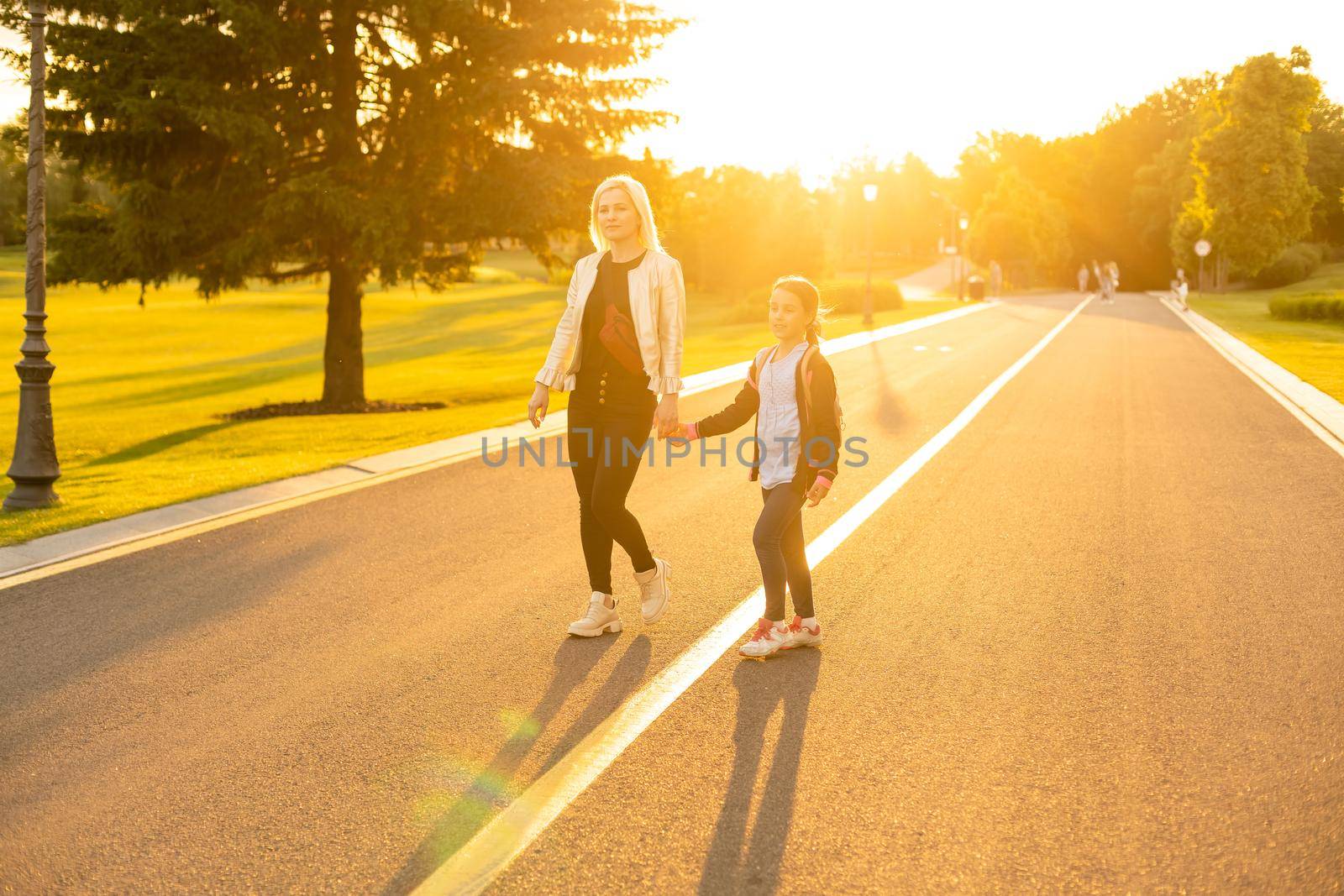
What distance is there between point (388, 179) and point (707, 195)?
53666 millimetres

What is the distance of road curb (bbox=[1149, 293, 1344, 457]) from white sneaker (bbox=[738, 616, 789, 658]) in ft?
27.0

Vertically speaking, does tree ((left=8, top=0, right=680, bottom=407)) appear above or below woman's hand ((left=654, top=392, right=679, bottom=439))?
above

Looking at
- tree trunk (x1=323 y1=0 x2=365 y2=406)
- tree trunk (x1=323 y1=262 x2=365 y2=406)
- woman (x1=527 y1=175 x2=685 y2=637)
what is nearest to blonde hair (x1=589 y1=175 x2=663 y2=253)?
woman (x1=527 y1=175 x2=685 y2=637)

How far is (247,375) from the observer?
33469 millimetres

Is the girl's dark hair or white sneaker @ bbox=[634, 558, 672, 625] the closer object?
the girl's dark hair

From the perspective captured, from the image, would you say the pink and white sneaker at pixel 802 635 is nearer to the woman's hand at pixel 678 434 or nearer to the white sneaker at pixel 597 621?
the white sneaker at pixel 597 621

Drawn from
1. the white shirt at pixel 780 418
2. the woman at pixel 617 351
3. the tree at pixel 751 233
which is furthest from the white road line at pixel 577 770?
the tree at pixel 751 233

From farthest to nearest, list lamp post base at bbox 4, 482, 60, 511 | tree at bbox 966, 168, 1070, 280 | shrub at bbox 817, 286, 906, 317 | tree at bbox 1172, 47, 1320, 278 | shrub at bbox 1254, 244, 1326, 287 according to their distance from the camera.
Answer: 1. tree at bbox 966, 168, 1070, 280
2. shrub at bbox 1254, 244, 1326, 287
3. tree at bbox 1172, 47, 1320, 278
4. shrub at bbox 817, 286, 906, 317
5. lamp post base at bbox 4, 482, 60, 511

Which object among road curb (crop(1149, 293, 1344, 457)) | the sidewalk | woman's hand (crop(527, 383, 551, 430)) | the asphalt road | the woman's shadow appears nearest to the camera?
the woman's shadow

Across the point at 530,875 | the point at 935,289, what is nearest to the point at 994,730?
the point at 530,875

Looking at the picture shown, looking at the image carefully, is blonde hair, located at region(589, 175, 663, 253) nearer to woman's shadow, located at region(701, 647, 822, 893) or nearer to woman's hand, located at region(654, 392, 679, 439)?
woman's hand, located at region(654, 392, 679, 439)

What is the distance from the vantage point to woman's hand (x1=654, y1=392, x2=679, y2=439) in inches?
202

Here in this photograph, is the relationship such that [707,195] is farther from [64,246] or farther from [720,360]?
[64,246]

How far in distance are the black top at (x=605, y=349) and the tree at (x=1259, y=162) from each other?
186 feet
